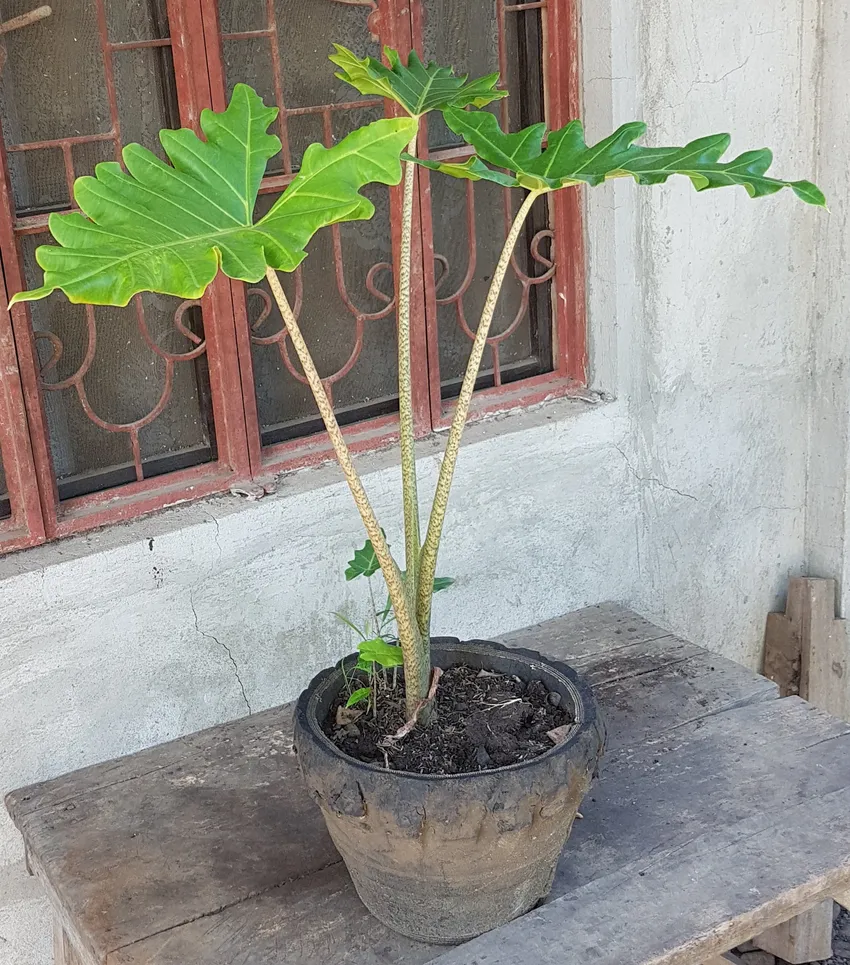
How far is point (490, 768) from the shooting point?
1543mm

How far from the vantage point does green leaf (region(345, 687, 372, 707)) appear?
64.4 inches

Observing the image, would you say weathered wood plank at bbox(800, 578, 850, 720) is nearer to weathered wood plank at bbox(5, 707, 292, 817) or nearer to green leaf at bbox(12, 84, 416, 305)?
weathered wood plank at bbox(5, 707, 292, 817)

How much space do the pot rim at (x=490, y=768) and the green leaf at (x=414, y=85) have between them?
0.76m

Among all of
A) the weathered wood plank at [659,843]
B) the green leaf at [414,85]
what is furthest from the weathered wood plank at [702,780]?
the green leaf at [414,85]

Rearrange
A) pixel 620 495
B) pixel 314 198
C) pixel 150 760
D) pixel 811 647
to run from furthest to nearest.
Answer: pixel 811 647 < pixel 620 495 < pixel 150 760 < pixel 314 198

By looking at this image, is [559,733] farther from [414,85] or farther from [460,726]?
[414,85]

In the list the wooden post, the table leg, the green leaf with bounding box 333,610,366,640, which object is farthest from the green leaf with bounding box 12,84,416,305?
the wooden post

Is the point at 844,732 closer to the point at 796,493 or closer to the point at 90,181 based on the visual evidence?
the point at 796,493

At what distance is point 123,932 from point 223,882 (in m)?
0.16

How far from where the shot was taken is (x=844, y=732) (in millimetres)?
2070

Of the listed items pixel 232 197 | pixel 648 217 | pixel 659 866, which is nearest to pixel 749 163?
pixel 232 197

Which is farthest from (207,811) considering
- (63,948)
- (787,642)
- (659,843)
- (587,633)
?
(787,642)

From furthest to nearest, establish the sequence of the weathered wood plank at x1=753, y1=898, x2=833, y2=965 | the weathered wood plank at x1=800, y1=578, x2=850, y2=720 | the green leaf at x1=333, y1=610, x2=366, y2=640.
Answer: the weathered wood plank at x1=800, y1=578, x2=850, y2=720
the weathered wood plank at x1=753, y1=898, x2=833, y2=965
the green leaf at x1=333, y1=610, x2=366, y2=640

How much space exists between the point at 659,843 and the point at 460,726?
0.39 metres
